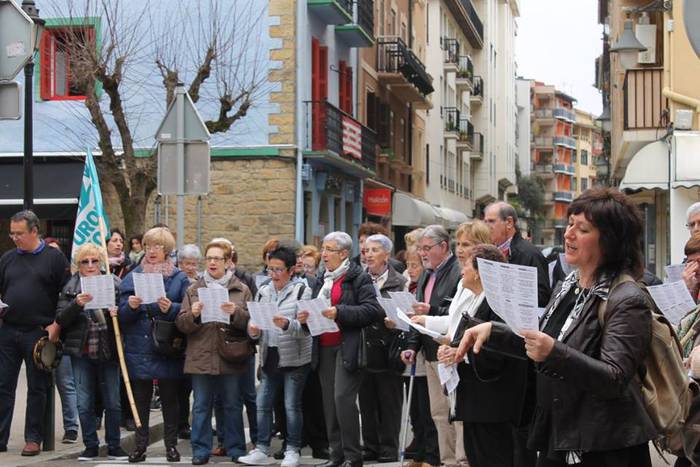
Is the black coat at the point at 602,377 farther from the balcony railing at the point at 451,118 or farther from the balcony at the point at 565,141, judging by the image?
the balcony at the point at 565,141

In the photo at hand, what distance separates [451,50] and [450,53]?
49cm

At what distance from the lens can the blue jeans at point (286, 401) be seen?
32.6ft

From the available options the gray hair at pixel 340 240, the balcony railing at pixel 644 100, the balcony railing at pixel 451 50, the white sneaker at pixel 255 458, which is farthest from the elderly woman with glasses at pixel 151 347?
the balcony railing at pixel 451 50

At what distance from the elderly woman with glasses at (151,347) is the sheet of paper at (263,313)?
0.76m

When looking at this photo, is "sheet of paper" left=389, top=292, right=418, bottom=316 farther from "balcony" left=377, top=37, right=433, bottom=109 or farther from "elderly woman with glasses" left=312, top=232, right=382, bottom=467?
"balcony" left=377, top=37, right=433, bottom=109

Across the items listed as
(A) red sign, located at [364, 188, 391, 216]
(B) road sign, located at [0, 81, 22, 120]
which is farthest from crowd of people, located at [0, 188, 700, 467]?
(A) red sign, located at [364, 188, 391, 216]

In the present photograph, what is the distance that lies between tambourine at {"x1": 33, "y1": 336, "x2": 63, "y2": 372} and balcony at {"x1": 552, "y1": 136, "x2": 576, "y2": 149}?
406 ft

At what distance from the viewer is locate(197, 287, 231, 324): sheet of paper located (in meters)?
9.58

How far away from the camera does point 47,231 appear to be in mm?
24609

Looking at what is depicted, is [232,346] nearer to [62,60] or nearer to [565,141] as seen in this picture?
[62,60]

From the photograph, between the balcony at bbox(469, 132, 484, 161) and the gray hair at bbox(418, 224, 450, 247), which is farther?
the balcony at bbox(469, 132, 484, 161)

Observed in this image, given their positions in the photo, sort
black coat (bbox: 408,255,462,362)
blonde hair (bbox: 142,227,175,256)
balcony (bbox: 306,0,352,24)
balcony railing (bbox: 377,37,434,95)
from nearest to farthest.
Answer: black coat (bbox: 408,255,462,362), blonde hair (bbox: 142,227,175,256), balcony (bbox: 306,0,352,24), balcony railing (bbox: 377,37,434,95)

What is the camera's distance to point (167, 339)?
984 centimetres

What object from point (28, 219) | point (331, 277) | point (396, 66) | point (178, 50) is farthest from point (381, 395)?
point (396, 66)
